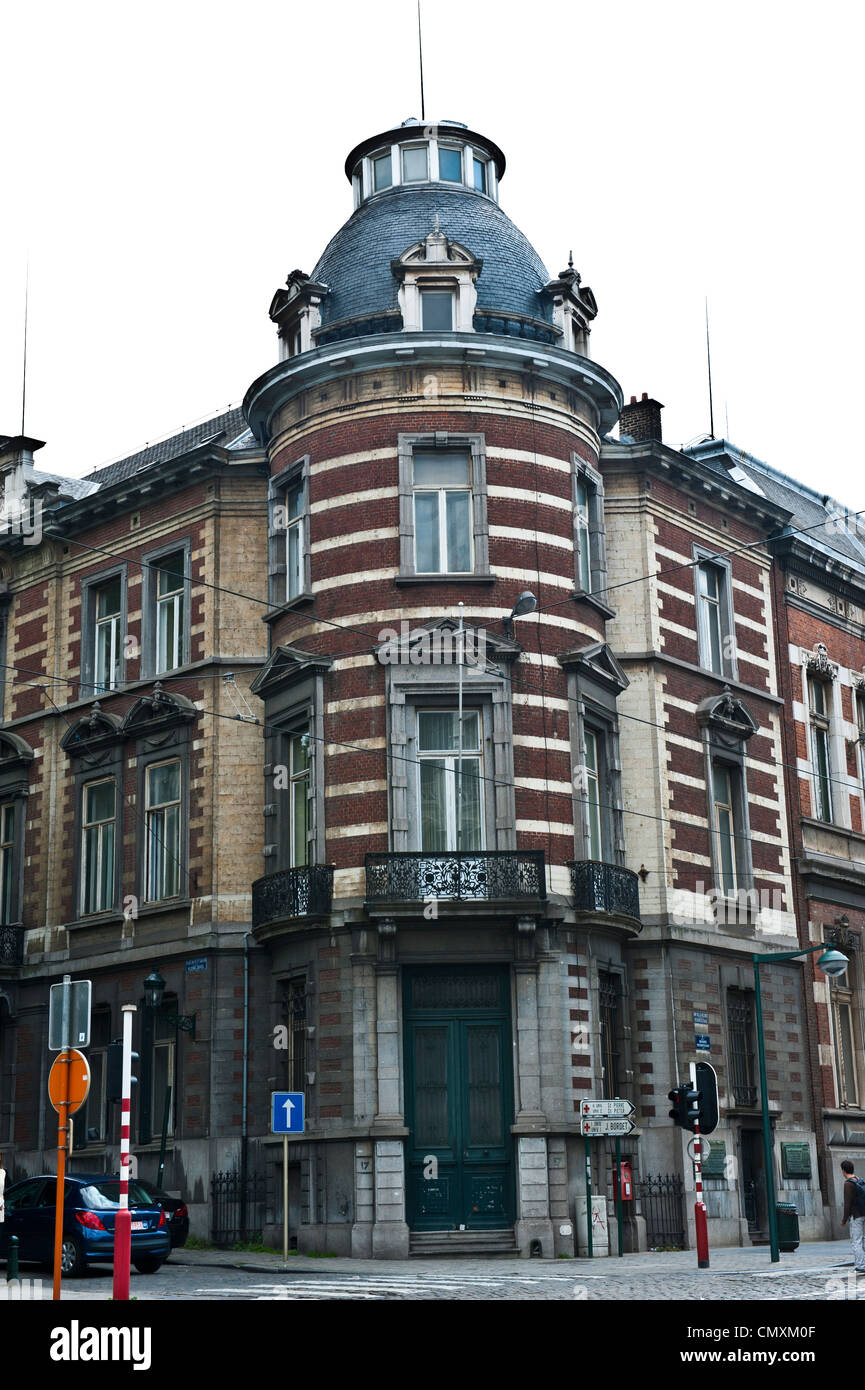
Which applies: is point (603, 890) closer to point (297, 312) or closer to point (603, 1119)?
point (603, 1119)

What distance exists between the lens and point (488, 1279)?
2156 centimetres

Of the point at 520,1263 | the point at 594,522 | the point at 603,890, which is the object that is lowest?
the point at 520,1263

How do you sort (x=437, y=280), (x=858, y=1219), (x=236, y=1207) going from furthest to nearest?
(x=437, y=280) → (x=236, y=1207) → (x=858, y=1219)

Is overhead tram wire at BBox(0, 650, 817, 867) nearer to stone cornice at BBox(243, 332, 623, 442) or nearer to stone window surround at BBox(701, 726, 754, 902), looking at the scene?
stone window surround at BBox(701, 726, 754, 902)

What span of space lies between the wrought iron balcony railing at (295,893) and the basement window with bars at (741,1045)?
9132mm

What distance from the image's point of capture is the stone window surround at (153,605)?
3312 centimetres

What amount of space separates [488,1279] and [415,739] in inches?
382

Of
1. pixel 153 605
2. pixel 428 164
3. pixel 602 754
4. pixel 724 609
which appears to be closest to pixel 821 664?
pixel 724 609

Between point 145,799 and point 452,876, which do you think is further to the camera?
point 145,799

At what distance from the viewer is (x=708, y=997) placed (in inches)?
1258
